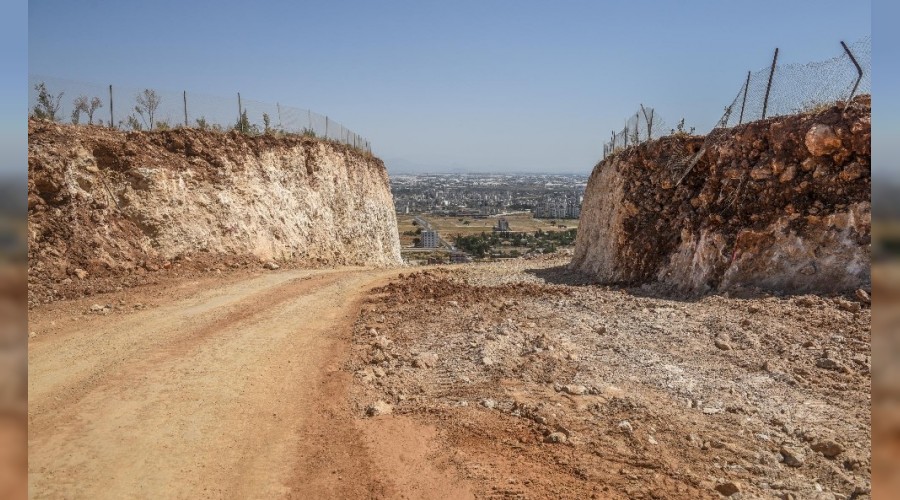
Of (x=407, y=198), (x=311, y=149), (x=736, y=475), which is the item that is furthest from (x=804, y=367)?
(x=407, y=198)

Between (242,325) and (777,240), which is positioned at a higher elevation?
(777,240)

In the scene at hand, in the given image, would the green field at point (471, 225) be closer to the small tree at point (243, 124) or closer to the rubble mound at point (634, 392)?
the small tree at point (243, 124)

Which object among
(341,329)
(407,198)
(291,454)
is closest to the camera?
(291,454)

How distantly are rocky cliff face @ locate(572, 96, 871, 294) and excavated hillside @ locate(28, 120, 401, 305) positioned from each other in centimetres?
1221


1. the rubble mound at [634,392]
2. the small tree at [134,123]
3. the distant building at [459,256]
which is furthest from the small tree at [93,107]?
the distant building at [459,256]

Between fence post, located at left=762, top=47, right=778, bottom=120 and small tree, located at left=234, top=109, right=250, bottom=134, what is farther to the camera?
small tree, located at left=234, top=109, right=250, bottom=134

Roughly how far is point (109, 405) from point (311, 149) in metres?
19.2

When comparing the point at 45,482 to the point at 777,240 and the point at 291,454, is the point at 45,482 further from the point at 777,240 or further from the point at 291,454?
the point at 777,240

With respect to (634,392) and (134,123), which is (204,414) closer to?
(634,392)

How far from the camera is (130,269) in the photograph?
49.5 feet

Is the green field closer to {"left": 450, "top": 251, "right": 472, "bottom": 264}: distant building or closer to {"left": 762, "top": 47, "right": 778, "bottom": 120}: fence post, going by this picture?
{"left": 450, "top": 251, "right": 472, "bottom": 264}: distant building

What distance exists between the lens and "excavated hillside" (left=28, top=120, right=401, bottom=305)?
559 inches

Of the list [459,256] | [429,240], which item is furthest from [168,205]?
[429,240]

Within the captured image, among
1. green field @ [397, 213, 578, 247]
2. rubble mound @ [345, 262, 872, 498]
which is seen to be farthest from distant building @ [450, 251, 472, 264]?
rubble mound @ [345, 262, 872, 498]
